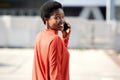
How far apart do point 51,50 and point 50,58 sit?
73 mm

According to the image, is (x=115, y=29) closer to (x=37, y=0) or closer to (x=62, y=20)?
(x=62, y=20)

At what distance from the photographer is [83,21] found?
Answer: 29.7 m

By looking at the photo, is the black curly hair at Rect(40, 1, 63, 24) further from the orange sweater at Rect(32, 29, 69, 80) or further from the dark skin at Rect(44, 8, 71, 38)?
the orange sweater at Rect(32, 29, 69, 80)

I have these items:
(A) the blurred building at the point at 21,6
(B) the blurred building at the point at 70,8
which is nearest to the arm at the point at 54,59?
(B) the blurred building at the point at 70,8

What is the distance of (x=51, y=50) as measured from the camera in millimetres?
4172

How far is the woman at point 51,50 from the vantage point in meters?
4.17

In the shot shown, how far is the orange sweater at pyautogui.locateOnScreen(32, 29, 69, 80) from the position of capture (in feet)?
13.7

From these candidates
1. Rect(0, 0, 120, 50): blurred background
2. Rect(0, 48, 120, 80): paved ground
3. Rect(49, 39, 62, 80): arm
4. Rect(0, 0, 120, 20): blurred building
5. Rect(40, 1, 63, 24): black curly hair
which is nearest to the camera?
Rect(49, 39, 62, 80): arm

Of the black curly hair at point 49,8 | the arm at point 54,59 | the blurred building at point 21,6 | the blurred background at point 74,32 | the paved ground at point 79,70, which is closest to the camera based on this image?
the arm at point 54,59

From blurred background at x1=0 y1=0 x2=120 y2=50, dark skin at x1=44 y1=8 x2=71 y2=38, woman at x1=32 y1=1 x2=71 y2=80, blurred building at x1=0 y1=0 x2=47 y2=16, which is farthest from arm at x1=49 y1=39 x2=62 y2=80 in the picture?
blurred building at x1=0 y1=0 x2=47 y2=16

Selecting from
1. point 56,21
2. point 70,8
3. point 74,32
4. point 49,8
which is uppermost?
point 49,8

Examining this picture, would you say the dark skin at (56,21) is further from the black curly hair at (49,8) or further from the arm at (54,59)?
the arm at (54,59)

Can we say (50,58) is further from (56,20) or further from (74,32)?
(74,32)

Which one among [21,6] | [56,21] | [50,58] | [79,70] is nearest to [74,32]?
[79,70]
